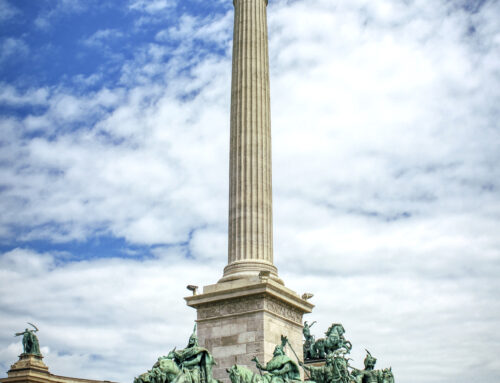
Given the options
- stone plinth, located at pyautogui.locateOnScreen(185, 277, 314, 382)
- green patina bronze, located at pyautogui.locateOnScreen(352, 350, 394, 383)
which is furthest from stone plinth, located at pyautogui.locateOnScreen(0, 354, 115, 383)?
green patina bronze, located at pyautogui.locateOnScreen(352, 350, 394, 383)

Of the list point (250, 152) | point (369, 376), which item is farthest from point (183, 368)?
point (369, 376)

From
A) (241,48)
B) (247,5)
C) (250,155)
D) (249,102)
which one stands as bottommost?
(250,155)

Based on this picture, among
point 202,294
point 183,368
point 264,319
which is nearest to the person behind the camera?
point 183,368

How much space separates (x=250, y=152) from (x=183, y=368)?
11192mm

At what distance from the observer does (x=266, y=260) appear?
86.7 feet

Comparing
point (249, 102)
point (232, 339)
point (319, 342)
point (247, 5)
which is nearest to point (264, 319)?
point (232, 339)

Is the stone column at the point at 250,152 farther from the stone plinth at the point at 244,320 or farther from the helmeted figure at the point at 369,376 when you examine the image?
the helmeted figure at the point at 369,376

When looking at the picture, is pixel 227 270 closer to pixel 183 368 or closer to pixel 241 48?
pixel 183 368

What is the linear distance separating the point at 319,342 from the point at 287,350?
19.9 meters

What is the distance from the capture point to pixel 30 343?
4388cm

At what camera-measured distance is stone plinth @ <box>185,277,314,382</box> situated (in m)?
23.9

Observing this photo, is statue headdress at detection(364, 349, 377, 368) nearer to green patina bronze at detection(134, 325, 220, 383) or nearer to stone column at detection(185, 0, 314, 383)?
stone column at detection(185, 0, 314, 383)

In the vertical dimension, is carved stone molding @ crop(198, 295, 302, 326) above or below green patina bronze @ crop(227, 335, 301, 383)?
above

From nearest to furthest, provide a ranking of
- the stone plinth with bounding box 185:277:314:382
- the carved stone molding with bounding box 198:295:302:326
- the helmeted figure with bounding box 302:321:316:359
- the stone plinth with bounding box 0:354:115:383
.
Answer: the stone plinth with bounding box 185:277:314:382 < the carved stone molding with bounding box 198:295:302:326 < the stone plinth with bounding box 0:354:115:383 < the helmeted figure with bounding box 302:321:316:359
